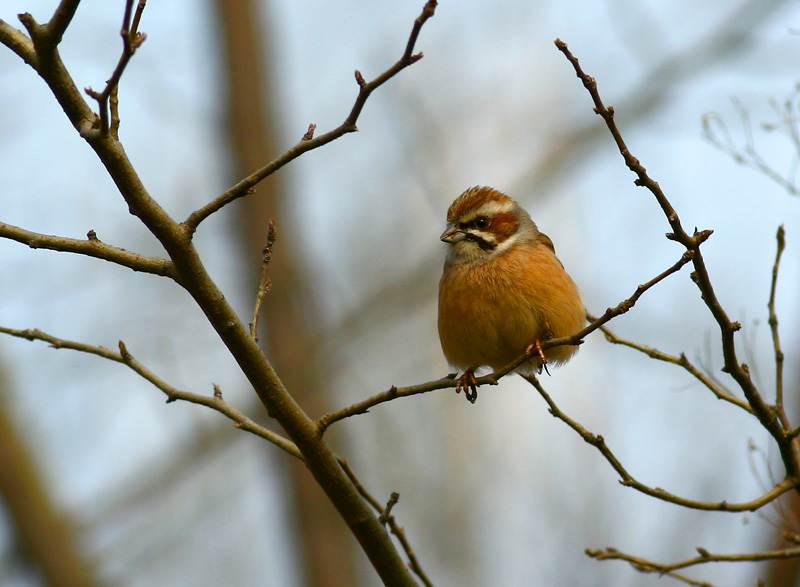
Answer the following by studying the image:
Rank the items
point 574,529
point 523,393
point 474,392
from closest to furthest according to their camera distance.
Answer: point 474,392 < point 574,529 < point 523,393

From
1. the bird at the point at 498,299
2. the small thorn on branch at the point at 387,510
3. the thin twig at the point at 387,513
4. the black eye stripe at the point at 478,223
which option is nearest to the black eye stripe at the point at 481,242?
the bird at the point at 498,299

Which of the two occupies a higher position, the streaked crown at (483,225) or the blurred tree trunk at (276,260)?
the blurred tree trunk at (276,260)

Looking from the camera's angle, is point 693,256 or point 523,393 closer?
point 693,256

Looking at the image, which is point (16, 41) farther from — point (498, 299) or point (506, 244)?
point (506, 244)

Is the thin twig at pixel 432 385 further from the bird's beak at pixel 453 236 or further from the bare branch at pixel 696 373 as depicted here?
the bird's beak at pixel 453 236

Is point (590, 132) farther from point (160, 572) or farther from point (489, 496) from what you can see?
point (160, 572)

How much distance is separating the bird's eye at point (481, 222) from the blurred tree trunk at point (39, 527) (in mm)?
7519

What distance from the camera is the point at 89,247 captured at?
348 cm

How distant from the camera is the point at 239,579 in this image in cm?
1390

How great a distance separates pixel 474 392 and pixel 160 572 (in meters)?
9.02

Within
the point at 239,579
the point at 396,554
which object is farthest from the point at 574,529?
the point at 396,554

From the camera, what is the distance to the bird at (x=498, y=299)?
540cm

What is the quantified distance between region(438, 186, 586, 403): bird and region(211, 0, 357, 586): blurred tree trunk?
600 centimetres

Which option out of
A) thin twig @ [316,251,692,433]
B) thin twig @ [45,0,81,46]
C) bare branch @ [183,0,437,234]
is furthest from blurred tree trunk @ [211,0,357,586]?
thin twig @ [45,0,81,46]
